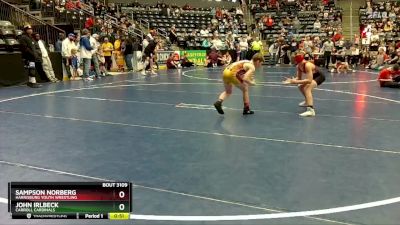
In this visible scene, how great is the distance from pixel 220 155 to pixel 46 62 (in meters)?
10.6

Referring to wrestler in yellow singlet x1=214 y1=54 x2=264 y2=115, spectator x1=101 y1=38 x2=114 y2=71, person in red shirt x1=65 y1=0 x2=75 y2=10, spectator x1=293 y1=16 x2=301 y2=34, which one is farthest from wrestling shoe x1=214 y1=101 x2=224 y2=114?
spectator x1=293 y1=16 x2=301 y2=34

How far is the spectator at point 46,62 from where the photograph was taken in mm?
13826

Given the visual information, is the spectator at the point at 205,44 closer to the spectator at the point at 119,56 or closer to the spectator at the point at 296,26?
the spectator at the point at 296,26

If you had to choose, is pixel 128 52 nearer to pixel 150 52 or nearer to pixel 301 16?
pixel 150 52

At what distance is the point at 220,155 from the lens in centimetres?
517

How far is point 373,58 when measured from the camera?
23094 millimetres

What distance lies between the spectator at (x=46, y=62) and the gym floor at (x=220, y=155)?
14.7 ft

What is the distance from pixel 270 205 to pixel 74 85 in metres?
10.8

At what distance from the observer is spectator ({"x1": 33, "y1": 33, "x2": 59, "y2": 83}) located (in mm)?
13826

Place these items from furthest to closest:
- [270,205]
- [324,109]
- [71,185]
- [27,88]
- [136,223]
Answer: [27,88] → [324,109] → [270,205] → [136,223] → [71,185]

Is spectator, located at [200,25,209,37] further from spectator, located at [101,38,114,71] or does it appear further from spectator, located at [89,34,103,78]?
spectator, located at [89,34,103,78]

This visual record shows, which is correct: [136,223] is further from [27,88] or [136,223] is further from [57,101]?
[27,88]

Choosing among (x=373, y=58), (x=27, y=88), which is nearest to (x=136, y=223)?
(x=27, y=88)
